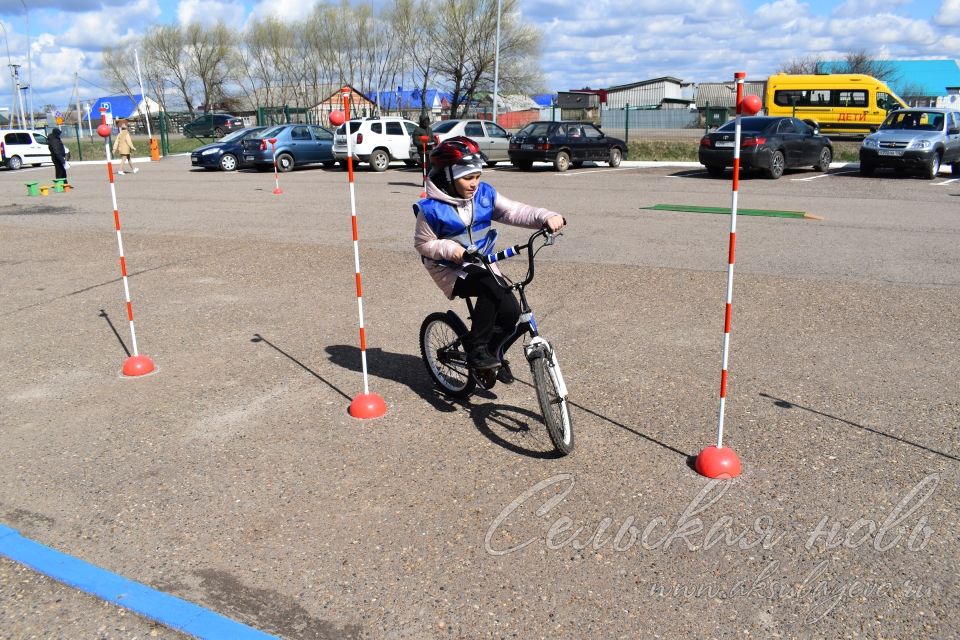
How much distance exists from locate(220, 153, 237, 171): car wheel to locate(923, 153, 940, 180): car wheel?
2140 centimetres

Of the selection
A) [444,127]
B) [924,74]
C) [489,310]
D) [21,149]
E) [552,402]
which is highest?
[924,74]

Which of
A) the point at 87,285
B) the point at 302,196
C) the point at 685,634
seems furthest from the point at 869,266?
the point at 302,196

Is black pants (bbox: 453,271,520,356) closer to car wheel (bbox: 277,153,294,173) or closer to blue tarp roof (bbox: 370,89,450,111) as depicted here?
car wheel (bbox: 277,153,294,173)

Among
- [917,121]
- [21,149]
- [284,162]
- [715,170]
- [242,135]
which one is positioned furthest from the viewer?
[21,149]

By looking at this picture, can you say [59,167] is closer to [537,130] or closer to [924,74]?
[537,130]

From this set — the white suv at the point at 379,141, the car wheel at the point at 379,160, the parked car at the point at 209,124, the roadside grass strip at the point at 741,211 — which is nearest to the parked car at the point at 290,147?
the white suv at the point at 379,141

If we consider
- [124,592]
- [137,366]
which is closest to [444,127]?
[137,366]

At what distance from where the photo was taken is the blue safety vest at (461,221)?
15.7 feet

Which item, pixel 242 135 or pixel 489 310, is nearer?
pixel 489 310

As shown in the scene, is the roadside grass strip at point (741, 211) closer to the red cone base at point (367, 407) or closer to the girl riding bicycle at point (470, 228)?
the girl riding bicycle at point (470, 228)

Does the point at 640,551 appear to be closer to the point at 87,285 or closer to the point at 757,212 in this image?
the point at 87,285

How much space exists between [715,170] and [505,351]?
19.9 meters

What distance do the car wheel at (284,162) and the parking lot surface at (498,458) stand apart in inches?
713

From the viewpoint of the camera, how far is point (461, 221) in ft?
15.7
